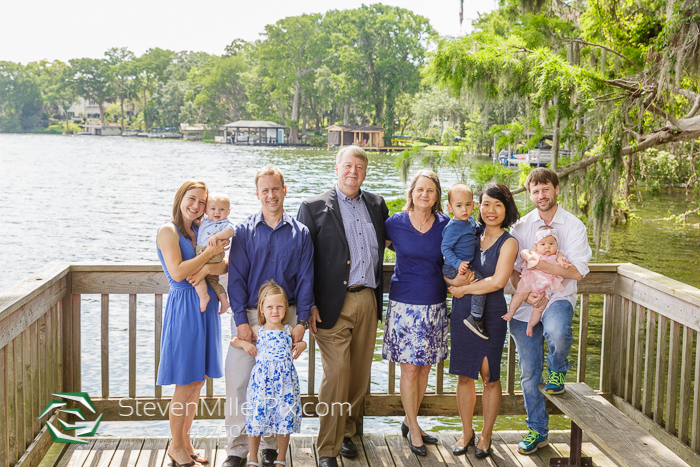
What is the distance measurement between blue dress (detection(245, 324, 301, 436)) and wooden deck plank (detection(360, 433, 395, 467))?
526 millimetres

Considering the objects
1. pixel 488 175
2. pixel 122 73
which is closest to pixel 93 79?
pixel 122 73

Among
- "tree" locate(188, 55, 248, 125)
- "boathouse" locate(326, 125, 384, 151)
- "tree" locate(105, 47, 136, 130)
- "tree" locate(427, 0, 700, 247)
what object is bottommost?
"tree" locate(427, 0, 700, 247)

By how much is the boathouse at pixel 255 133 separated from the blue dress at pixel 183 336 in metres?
70.6

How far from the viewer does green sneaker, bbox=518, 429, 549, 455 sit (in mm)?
3391

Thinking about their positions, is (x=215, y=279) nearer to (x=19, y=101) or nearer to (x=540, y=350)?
(x=540, y=350)

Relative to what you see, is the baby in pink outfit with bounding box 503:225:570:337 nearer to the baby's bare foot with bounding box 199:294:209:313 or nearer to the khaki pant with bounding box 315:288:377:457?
the khaki pant with bounding box 315:288:377:457

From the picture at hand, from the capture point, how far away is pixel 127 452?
331cm

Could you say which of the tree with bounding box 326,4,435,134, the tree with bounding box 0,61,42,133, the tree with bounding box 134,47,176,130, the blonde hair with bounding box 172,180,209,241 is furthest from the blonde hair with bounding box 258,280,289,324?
the tree with bounding box 0,61,42,133

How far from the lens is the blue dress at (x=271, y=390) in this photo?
9.88ft

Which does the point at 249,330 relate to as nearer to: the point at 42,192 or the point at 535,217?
the point at 535,217

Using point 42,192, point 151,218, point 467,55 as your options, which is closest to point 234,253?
point 467,55

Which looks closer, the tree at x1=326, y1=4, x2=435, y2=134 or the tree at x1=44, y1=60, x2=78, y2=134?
the tree at x1=326, y1=4, x2=435, y2=134

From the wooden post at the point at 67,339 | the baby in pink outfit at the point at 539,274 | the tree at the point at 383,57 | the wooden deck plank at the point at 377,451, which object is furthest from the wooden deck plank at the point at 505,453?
the tree at the point at 383,57

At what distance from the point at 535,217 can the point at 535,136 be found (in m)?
7.68
